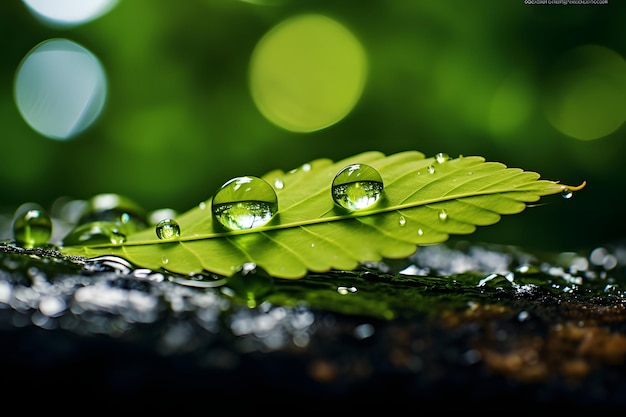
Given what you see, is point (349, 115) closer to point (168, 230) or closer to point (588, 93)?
point (588, 93)

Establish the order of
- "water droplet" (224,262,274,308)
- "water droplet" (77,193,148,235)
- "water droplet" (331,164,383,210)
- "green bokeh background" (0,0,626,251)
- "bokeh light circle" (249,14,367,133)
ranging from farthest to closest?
1. "bokeh light circle" (249,14,367,133)
2. "green bokeh background" (0,0,626,251)
3. "water droplet" (77,193,148,235)
4. "water droplet" (331,164,383,210)
5. "water droplet" (224,262,274,308)

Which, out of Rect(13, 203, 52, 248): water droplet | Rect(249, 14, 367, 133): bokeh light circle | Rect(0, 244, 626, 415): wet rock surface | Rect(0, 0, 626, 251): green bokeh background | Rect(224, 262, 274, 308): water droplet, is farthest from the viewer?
Rect(249, 14, 367, 133): bokeh light circle

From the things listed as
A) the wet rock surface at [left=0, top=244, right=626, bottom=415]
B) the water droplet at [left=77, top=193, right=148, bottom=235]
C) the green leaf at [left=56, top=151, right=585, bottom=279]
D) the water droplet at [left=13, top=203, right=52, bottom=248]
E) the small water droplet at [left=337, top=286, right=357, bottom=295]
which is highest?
the water droplet at [left=77, top=193, right=148, bottom=235]

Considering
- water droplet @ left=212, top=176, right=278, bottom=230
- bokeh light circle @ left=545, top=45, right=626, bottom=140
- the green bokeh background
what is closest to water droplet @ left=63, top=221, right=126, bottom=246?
water droplet @ left=212, top=176, right=278, bottom=230

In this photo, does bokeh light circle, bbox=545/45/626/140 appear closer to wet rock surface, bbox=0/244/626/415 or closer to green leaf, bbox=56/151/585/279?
green leaf, bbox=56/151/585/279

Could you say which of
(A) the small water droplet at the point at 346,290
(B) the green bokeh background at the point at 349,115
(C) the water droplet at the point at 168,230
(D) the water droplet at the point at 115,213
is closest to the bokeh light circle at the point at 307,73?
(B) the green bokeh background at the point at 349,115

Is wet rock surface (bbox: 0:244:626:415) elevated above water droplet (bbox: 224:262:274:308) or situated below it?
below

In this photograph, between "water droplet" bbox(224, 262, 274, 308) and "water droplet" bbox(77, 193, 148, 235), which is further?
"water droplet" bbox(77, 193, 148, 235)

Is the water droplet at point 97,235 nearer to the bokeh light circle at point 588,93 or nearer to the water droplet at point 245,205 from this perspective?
the water droplet at point 245,205
